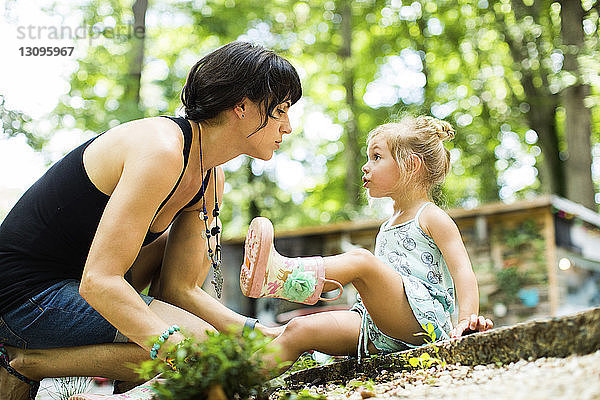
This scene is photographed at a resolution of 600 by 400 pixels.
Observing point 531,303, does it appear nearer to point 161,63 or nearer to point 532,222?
point 532,222

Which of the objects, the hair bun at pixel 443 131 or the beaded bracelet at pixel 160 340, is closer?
the beaded bracelet at pixel 160 340

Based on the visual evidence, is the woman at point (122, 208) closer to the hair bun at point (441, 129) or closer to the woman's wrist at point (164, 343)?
the woman's wrist at point (164, 343)

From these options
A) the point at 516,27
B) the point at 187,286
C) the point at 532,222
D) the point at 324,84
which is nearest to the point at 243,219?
the point at 324,84

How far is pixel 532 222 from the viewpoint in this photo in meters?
6.86

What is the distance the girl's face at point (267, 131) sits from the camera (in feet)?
6.92

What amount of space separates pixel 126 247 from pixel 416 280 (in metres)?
1.14

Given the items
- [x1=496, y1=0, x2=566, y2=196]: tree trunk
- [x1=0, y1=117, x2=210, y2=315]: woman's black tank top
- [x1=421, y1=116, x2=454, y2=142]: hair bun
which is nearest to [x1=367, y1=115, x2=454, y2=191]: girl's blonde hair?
[x1=421, y1=116, x2=454, y2=142]: hair bun

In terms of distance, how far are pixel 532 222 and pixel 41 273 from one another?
595 cm

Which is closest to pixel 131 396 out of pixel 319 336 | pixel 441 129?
pixel 319 336

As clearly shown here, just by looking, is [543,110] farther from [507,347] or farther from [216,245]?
[507,347]

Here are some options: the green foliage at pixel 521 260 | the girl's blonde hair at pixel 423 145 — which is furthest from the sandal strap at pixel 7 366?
the green foliage at pixel 521 260

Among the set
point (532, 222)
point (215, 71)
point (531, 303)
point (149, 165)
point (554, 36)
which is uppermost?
point (554, 36)

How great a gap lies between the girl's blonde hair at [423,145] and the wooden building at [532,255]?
4147mm

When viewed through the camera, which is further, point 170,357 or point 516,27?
point 516,27
